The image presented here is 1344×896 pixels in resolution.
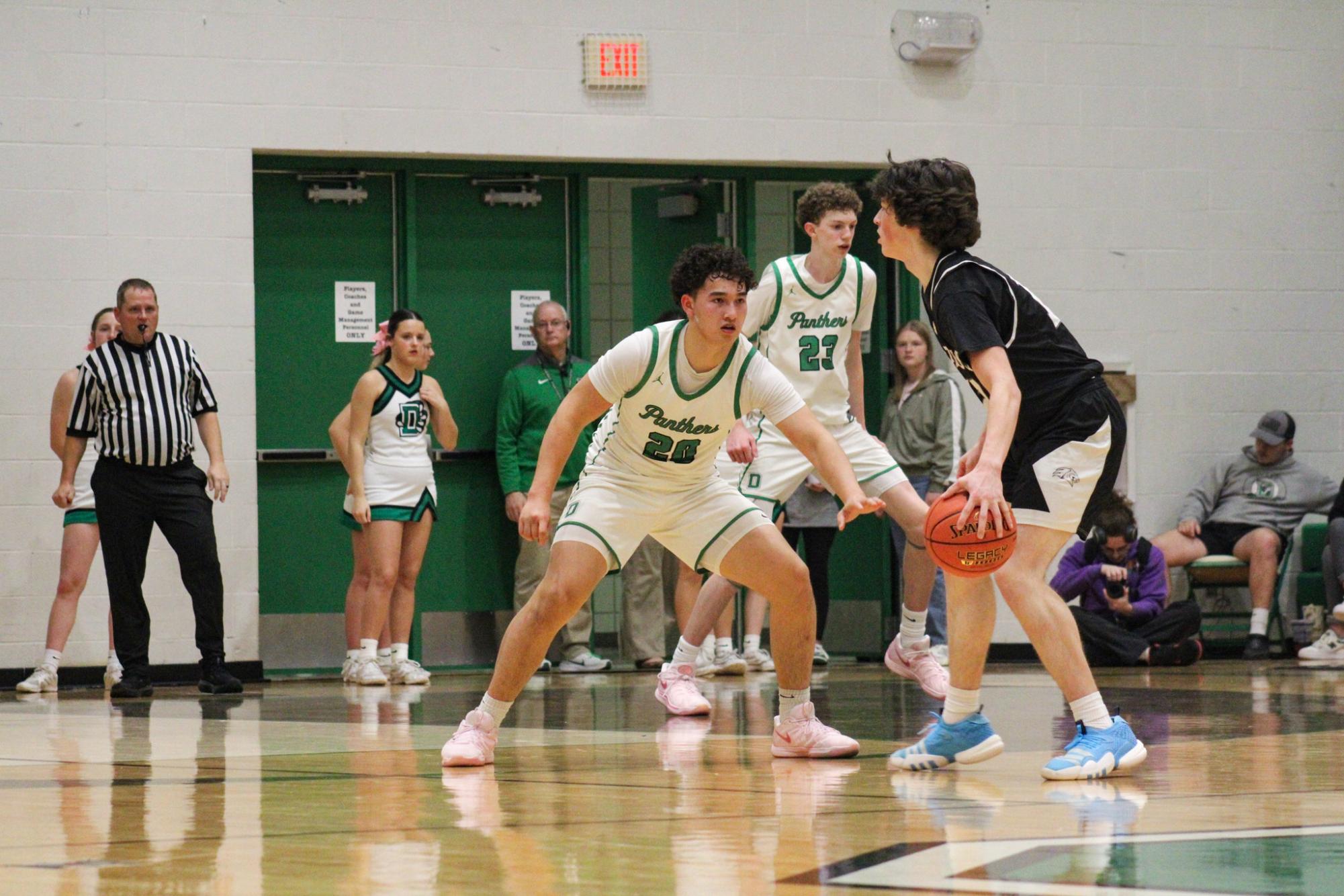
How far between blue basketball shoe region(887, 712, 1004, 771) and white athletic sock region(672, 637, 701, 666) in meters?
2.12

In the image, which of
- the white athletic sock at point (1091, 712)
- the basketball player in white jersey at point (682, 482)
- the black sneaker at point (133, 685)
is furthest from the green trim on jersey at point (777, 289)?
the black sneaker at point (133, 685)

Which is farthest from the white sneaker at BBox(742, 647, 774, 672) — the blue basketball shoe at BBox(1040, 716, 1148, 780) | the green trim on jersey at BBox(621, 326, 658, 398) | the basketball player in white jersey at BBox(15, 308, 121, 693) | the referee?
the blue basketball shoe at BBox(1040, 716, 1148, 780)

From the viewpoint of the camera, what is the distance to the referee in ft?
25.9

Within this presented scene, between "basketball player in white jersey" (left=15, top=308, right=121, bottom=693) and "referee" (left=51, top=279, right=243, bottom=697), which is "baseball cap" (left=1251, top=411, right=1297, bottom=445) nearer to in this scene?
"referee" (left=51, top=279, right=243, bottom=697)

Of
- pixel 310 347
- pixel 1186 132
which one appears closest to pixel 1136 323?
pixel 1186 132

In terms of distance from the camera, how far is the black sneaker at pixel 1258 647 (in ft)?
32.8

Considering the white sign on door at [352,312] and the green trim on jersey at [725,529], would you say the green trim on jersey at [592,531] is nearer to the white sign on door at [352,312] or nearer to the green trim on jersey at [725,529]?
the green trim on jersey at [725,529]

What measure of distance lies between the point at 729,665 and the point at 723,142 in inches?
124

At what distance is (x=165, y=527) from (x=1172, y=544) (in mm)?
5833

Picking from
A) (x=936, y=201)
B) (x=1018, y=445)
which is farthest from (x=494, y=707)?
(x=936, y=201)

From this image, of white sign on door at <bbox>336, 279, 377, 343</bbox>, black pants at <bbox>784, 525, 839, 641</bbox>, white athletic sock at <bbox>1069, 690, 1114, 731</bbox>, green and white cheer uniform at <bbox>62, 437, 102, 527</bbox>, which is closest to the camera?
white athletic sock at <bbox>1069, 690, 1114, 731</bbox>

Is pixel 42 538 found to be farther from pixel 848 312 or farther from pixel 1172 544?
pixel 1172 544

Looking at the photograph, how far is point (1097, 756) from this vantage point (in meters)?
4.23

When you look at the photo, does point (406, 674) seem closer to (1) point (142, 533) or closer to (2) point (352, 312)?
(1) point (142, 533)
